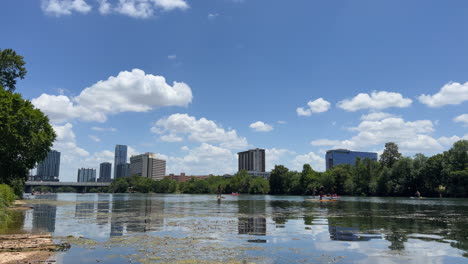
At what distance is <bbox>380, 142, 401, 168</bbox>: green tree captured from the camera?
145500 millimetres

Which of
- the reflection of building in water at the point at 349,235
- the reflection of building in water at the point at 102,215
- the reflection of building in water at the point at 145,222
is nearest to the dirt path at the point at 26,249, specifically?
the reflection of building in water at the point at 145,222

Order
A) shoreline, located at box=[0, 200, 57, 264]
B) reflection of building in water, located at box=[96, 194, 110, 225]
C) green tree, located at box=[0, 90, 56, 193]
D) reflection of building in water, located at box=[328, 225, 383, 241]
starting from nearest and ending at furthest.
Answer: shoreline, located at box=[0, 200, 57, 264] → reflection of building in water, located at box=[328, 225, 383, 241] → reflection of building in water, located at box=[96, 194, 110, 225] → green tree, located at box=[0, 90, 56, 193]

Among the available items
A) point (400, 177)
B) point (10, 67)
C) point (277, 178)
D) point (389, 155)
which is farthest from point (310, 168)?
point (10, 67)

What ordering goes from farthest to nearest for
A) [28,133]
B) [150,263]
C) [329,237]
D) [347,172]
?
[347,172] < [28,133] < [329,237] < [150,263]

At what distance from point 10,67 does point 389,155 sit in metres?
136

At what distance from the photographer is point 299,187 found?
17500 cm

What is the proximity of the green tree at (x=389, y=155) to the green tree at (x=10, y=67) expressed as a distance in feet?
438

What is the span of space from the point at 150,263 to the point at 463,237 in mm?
18247

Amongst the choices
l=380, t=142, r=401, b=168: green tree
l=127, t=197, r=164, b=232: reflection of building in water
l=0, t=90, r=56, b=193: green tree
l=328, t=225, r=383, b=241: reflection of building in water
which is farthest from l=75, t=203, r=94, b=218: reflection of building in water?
l=380, t=142, r=401, b=168: green tree

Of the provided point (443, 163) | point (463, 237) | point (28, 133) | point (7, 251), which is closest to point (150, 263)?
point (7, 251)

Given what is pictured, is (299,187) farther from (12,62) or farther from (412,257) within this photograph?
(412,257)

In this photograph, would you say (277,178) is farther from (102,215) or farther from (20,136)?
(102,215)

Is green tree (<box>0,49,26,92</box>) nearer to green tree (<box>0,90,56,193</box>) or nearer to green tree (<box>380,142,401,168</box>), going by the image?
green tree (<box>0,90,56,193</box>)

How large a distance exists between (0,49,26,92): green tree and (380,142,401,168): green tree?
13341 centimetres
